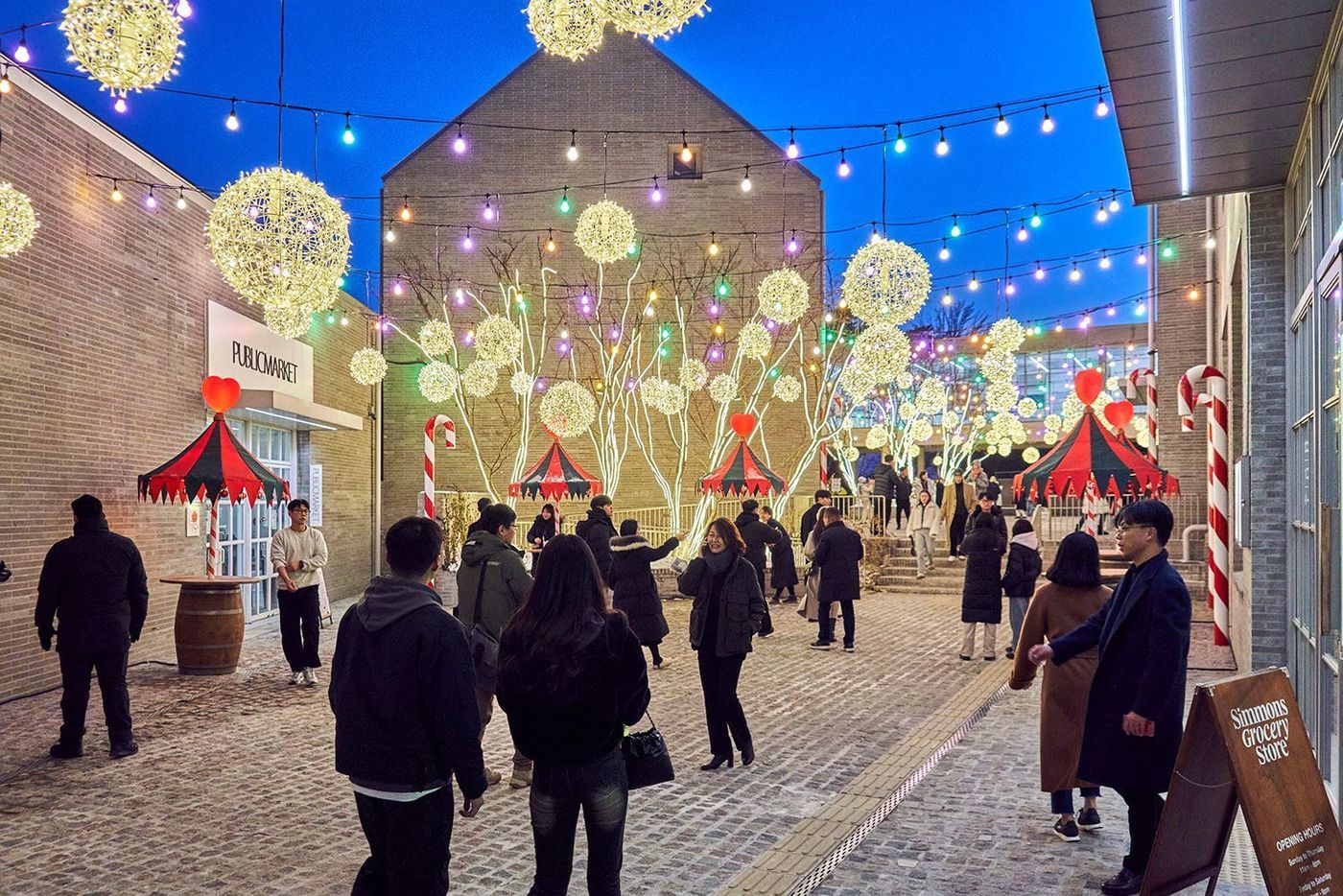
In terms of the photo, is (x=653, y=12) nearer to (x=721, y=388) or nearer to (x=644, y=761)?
(x=644, y=761)

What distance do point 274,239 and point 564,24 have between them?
3.07 metres

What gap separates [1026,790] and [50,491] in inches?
355

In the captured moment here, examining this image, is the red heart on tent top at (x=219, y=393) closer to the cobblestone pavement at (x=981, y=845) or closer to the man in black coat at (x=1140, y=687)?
the cobblestone pavement at (x=981, y=845)

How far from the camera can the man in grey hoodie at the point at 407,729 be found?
3.49 meters

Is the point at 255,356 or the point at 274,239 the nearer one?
the point at 274,239

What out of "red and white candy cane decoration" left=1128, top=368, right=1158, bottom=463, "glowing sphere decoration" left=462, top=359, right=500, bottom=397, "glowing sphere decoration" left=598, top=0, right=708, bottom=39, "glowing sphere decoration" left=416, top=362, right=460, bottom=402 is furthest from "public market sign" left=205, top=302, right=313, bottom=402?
"red and white candy cane decoration" left=1128, top=368, right=1158, bottom=463

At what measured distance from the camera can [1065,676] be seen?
5.44 metres

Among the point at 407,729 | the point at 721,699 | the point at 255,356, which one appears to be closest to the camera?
the point at 407,729

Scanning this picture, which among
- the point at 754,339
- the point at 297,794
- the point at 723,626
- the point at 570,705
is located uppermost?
the point at 754,339

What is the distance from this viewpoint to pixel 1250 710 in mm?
3844

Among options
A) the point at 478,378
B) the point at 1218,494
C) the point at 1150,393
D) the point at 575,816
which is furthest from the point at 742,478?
the point at 575,816

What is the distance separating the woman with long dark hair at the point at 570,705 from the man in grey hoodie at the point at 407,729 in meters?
0.21

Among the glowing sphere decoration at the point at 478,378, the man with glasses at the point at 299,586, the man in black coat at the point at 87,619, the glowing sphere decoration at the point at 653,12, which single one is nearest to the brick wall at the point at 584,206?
the glowing sphere decoration at the point at 478,378

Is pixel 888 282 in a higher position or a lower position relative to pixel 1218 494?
higher
